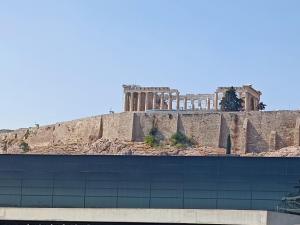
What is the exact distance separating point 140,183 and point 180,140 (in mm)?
50172

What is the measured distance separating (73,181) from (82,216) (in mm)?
2626

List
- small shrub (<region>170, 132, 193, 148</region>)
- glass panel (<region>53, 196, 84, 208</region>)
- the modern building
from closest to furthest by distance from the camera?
1. the modern building
2. glass panel (<region>53, 196, 84, 208</region>)
3. small shrub (<region>170, 132, 193, 148</region>)

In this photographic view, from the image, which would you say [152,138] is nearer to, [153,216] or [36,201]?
[36,201]

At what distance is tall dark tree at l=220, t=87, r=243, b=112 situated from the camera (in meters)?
92.4

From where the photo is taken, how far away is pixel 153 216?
29.9 metres

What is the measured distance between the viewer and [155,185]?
106 ft

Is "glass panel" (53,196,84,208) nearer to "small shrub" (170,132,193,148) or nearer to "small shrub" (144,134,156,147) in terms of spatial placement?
"small shrub" (170,132,193,148)

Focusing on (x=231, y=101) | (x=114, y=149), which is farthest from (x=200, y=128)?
(x=231, y=101)

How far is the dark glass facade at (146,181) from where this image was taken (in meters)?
31.8

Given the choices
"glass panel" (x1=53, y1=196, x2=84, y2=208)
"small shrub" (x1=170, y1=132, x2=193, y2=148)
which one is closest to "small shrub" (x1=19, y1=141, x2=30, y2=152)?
"small shrub" (x1=170, y1=132, x2=193, y2=148)

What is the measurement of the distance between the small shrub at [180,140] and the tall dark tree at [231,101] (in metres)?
10.4

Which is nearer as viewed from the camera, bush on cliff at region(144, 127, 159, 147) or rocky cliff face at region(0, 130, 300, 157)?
rocky cliff face at region(0, 130, 300, 157)

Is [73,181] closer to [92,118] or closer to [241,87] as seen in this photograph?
[92,118]

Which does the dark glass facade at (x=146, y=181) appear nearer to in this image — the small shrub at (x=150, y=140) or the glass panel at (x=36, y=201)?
the glass panel at (x=36, y=201)
